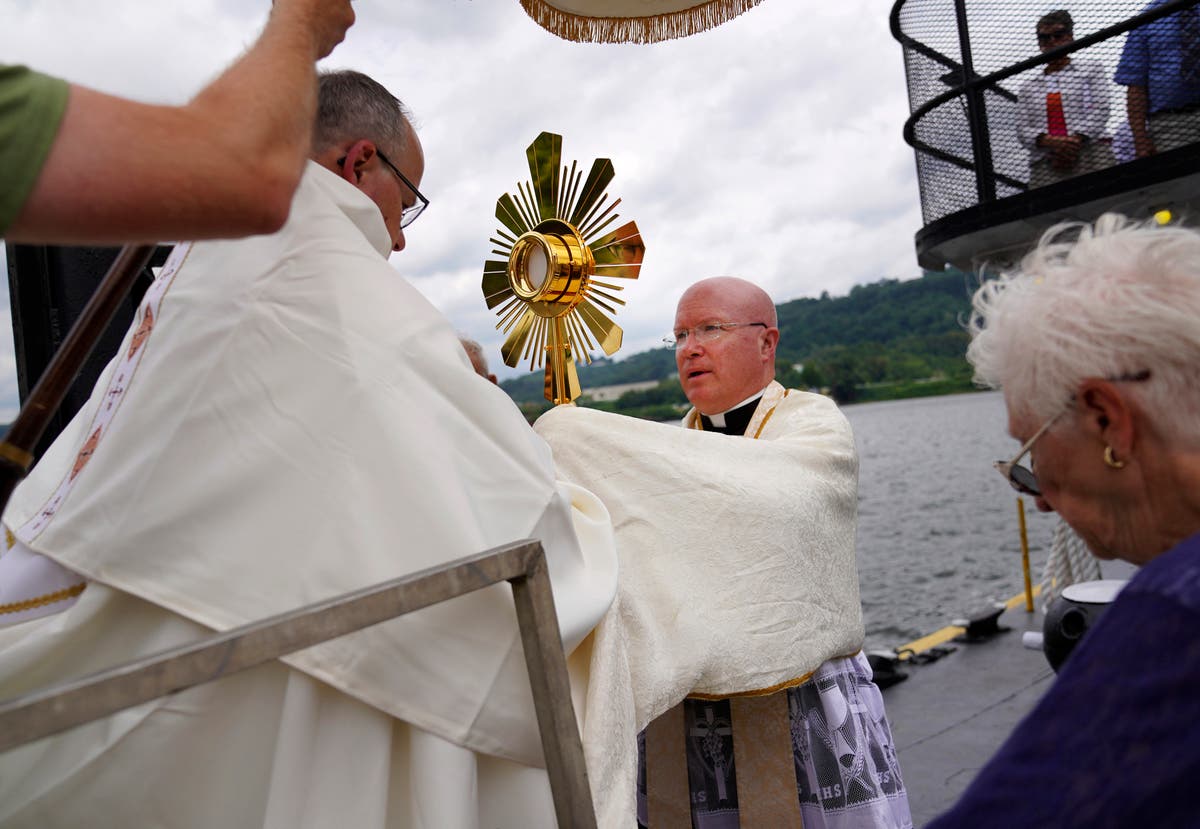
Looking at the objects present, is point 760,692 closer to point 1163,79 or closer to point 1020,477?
point 1020,477

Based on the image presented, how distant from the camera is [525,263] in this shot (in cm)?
266

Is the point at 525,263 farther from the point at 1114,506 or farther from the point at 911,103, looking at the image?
the point at 911,103

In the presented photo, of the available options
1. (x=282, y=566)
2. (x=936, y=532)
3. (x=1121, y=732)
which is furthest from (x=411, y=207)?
A: (x=936, y=532)

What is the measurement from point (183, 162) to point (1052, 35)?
6730 mm

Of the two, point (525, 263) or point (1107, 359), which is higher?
point (525, 263)

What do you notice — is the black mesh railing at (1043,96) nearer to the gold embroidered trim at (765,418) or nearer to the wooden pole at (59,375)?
the gold embroidered trim at (765,418)

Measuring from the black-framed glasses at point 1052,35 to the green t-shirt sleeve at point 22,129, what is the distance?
678 centimetres

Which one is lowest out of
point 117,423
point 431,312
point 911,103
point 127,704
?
point 127,704

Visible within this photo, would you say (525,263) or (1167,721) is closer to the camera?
(1167,721)

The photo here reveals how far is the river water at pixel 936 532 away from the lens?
48.2 feet

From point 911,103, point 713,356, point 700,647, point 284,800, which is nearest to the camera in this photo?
point 284,800

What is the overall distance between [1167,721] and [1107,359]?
546mm

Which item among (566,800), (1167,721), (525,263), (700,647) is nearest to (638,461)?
(700,647)

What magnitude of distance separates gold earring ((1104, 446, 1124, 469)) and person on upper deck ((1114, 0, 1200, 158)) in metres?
5.55
